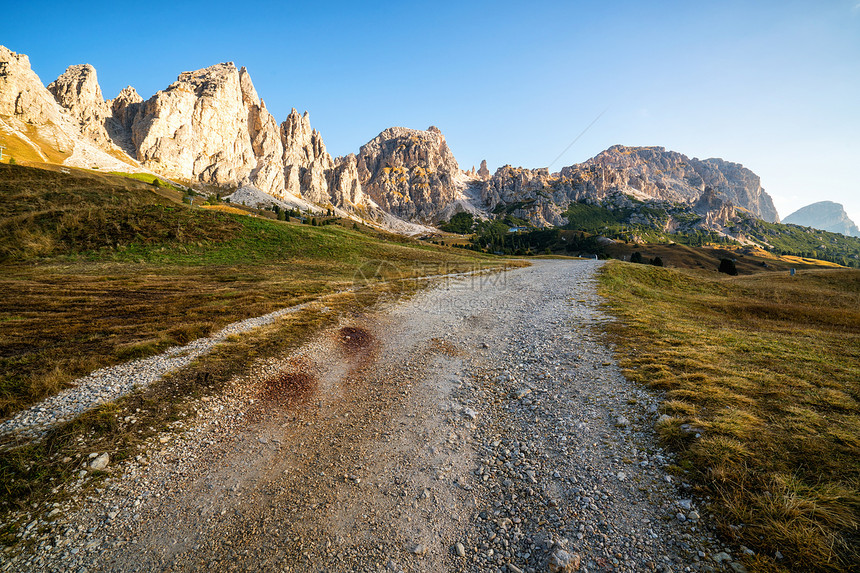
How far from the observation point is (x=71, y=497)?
17.6ft

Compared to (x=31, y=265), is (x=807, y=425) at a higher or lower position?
higher

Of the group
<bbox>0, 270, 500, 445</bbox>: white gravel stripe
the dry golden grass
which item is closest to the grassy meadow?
<bbox>0, 270, 500, 445</bbox>: white gravel stripe

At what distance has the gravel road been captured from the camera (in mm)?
4676

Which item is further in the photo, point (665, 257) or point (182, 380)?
point (665, 257)

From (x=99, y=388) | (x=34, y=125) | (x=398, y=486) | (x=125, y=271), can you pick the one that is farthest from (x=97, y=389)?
(x=34, y=125)

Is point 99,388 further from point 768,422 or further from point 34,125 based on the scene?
point 34,125

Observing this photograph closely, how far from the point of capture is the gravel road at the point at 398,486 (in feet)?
15.3

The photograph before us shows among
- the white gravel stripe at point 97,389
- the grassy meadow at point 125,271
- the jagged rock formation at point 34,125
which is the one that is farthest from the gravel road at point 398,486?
the jagged rock formation at point 34,125

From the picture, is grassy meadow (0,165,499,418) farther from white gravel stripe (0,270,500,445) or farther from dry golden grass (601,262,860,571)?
dry golden grass (601,262,860,571)

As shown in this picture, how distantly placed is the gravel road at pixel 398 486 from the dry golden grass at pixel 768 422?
62 cm

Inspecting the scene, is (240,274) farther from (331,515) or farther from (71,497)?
(331,515)

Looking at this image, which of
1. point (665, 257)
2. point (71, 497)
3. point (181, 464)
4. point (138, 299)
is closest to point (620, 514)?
point (181, 464)

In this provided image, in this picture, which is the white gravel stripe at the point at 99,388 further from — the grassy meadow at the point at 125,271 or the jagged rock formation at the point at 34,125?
the jagged rock formation at the point at 34,125

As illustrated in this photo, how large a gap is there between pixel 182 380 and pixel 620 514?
11427 mm
